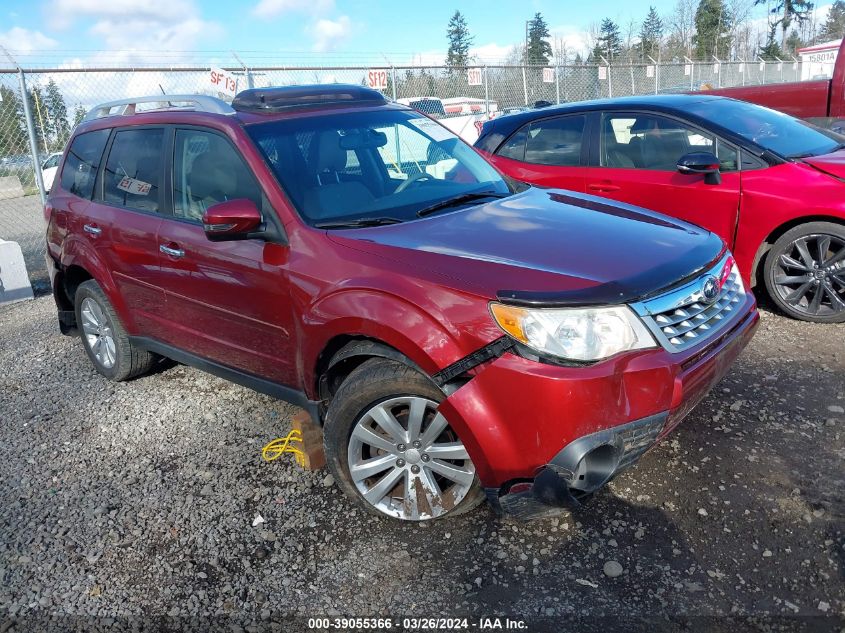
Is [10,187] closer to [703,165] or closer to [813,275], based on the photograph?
[703,165]

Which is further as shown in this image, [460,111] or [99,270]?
[460,111]

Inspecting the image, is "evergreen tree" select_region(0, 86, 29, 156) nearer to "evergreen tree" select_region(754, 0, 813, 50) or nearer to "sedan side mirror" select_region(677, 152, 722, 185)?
"sedan side mirror" select_region(677, 152, 722, 185)

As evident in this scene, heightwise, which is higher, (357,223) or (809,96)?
(809,96)

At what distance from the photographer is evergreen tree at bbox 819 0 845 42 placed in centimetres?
5714

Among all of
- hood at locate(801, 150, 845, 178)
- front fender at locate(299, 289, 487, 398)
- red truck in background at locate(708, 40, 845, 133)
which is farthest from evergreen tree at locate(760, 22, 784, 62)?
front fender at locate(299, 289, 487, 398)

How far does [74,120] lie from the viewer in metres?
9.26

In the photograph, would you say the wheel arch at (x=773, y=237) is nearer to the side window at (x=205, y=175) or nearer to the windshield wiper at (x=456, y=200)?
the windshield wiper at (x=456, y=200)

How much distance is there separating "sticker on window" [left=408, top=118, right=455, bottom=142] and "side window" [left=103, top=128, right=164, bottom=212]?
1490mm

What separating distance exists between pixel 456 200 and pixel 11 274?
6211 mm

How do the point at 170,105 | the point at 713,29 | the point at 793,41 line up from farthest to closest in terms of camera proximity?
the point at 793,41
the point at 713,29
the point at 170,105

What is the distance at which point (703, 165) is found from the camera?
5137mm

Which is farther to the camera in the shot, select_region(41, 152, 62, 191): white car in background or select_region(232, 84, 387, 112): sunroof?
select_region(41, 152, 62, 191): white car in background

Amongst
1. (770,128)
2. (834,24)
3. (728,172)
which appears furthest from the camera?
(834,24)

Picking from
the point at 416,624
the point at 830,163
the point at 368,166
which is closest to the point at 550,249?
the point at 368,166
